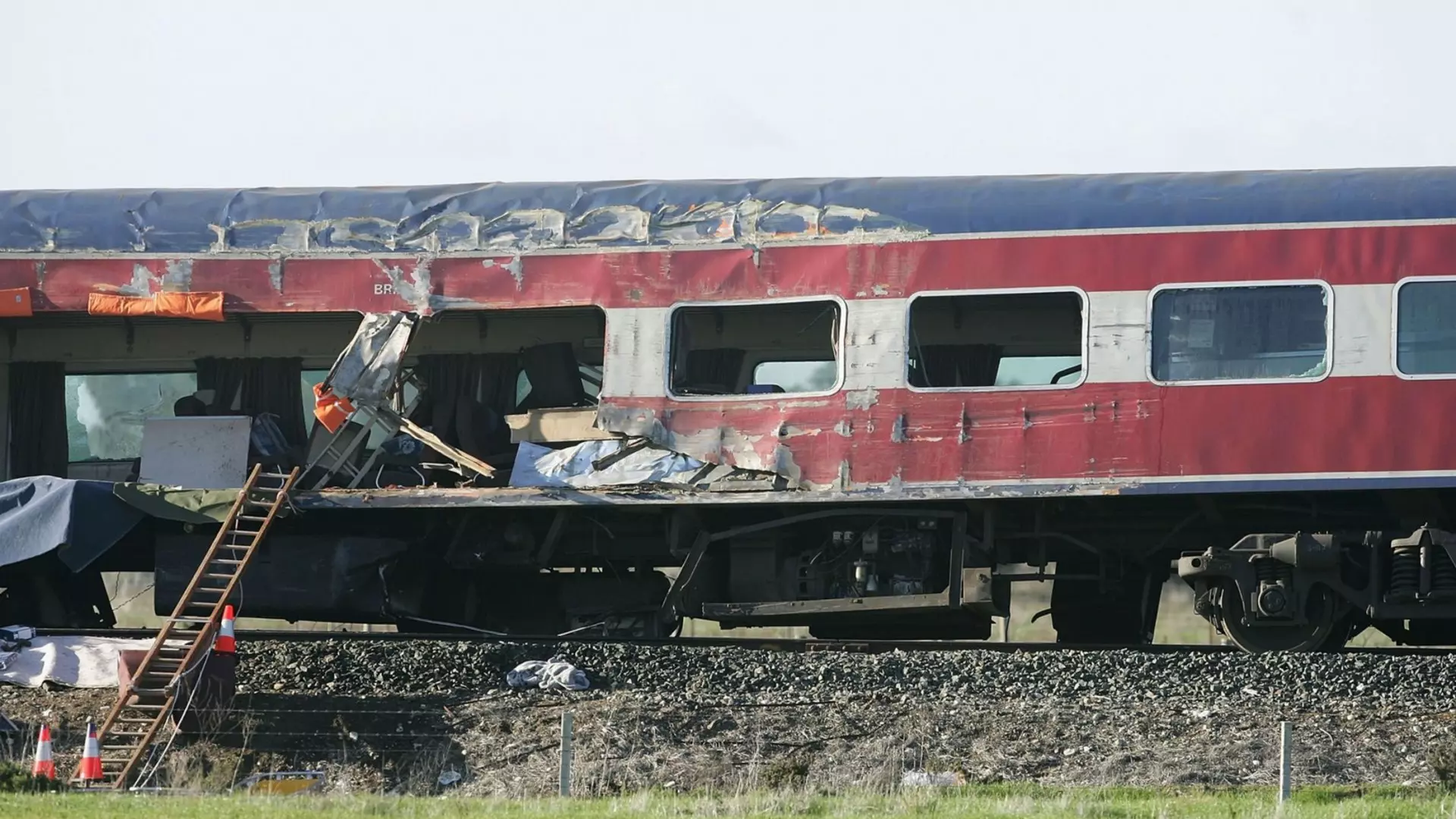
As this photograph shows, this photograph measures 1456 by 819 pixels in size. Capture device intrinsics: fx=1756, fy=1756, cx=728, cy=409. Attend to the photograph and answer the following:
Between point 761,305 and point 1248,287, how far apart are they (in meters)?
3.49

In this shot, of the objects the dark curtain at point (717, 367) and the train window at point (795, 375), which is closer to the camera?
the train window at point (795, 375)

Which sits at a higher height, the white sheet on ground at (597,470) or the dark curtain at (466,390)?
the dark curtain at (466,390)

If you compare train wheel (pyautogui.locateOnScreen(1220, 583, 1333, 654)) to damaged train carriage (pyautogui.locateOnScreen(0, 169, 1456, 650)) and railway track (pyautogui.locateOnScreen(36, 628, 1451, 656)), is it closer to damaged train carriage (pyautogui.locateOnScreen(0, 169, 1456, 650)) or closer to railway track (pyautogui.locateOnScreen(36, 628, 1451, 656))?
damaged train carriage (pyautogui.locateOnScreen(0, 169, 1456, 650))

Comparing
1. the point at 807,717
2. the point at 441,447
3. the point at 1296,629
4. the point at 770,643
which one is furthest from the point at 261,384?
the point at 1296,629

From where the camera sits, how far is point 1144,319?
12375 mm

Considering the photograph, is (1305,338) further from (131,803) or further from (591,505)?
(131,803)

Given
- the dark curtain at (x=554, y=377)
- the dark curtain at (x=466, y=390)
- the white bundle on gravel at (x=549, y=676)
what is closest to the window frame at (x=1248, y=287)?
the white bundle on gravel at (x=549, y=676)

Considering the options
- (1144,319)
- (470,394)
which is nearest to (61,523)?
(470,394)

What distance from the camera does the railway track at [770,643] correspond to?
40.8ft

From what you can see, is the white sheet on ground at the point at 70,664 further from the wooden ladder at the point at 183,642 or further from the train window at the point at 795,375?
the train window at the point at 795,375

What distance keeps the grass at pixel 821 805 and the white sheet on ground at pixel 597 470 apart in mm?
3936

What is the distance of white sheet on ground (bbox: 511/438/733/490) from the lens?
1311 centimetres

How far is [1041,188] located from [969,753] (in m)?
4.62

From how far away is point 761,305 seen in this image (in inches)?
516
